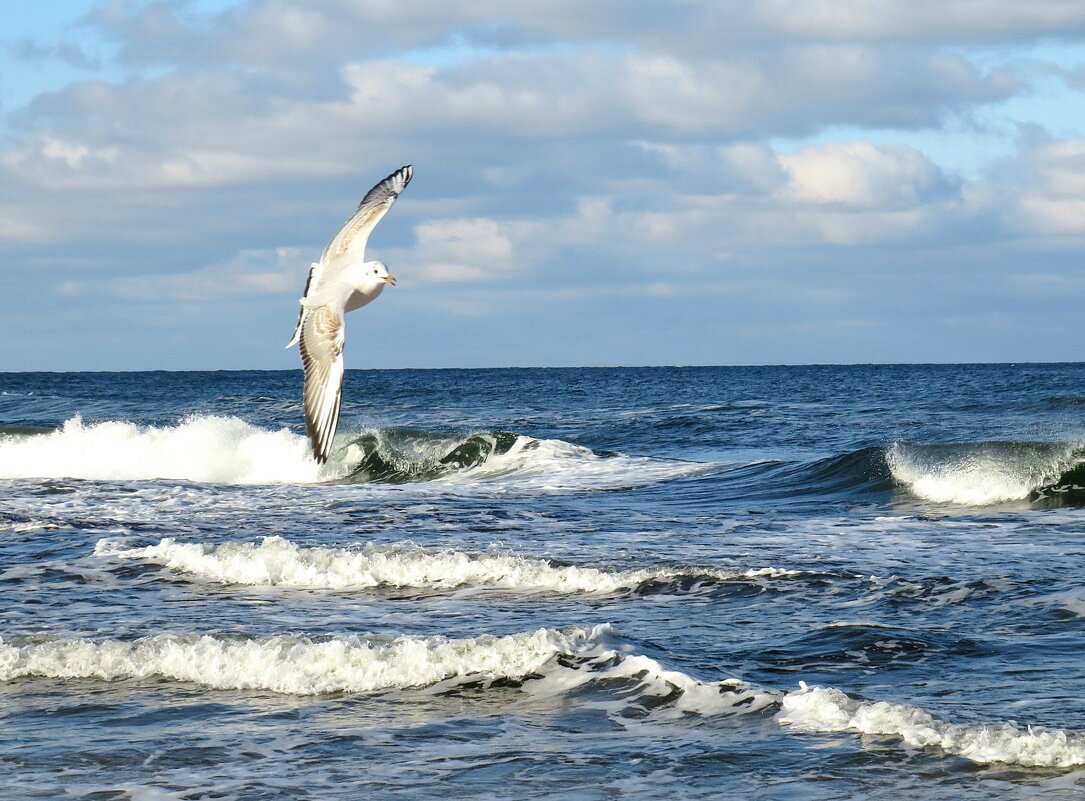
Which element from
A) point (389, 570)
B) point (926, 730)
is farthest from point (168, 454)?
point (926, 730)

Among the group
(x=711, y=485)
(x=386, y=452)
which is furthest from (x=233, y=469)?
(x=711, y=485)

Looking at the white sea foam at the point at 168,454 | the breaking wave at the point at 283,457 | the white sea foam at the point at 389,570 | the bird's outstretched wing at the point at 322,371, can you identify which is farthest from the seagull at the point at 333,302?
the white sea foam at the point at 168,454

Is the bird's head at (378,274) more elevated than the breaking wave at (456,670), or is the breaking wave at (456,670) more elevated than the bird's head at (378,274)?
the bird's head at (378,274)

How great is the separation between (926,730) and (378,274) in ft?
17.3

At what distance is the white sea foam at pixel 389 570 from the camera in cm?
1041

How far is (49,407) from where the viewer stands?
4303 centimetres

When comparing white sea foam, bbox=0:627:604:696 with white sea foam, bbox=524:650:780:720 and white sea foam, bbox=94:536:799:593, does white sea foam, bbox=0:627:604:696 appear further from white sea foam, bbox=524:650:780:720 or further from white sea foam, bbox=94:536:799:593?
white sea foam, bbox=94:536:799:593

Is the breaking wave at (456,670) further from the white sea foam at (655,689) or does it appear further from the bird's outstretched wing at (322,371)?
the bird's outstretched wing at (322,371)

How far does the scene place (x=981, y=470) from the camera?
17.4m

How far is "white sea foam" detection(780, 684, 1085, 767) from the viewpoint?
591 centimetres

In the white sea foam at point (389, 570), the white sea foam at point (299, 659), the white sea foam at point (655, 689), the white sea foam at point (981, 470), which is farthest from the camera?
the white sea foam at point (981, 470)

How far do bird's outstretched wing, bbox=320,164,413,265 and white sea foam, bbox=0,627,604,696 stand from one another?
11.3 feet

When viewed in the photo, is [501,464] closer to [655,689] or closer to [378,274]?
[378,274]

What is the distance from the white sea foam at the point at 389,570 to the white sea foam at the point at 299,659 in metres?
2.32
